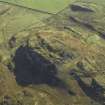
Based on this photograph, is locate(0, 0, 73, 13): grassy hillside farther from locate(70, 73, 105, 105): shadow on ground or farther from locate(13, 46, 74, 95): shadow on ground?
locate(70, 73, 105, 105): shadow on ground

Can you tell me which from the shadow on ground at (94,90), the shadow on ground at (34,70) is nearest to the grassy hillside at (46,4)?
the shadow on ground at (34,70)

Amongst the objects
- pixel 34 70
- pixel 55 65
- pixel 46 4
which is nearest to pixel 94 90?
pixel 55 65

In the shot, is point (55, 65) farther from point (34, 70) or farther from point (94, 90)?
point (94, 90)

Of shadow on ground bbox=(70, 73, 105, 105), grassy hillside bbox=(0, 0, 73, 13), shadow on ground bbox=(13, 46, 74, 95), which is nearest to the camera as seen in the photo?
shadow on ground bbox=(70, 73, 105, 105)

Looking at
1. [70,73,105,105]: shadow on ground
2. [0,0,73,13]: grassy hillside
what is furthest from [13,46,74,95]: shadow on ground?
[0,0,73,13]: grassy hillside

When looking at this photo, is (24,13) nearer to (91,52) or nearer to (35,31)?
(35,31)

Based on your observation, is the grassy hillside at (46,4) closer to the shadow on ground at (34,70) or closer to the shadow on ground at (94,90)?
the shadow on ground at (34,70)

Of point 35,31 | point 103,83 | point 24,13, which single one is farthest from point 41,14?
point 103,83

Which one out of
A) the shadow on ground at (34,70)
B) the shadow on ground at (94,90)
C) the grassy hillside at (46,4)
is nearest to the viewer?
the shadow on ground at (94,90)

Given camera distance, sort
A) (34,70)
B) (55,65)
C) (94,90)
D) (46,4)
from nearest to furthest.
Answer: (94,90)
(55,65)
(34,70)
(46,4)
